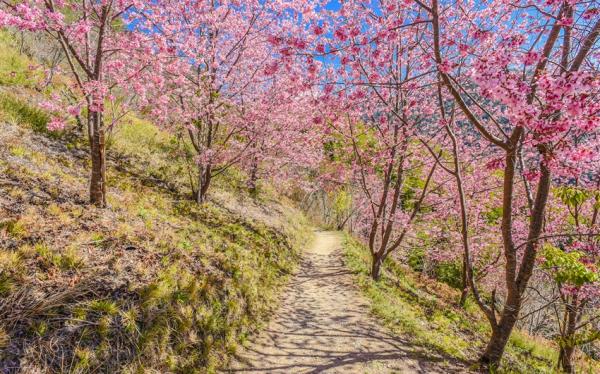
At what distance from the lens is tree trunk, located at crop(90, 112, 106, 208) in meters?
6.11

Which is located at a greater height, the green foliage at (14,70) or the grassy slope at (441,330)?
the green foliage at (14,70)

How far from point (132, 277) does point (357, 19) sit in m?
8.08

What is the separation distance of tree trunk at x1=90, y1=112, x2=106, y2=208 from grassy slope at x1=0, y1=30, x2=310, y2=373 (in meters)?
0.29

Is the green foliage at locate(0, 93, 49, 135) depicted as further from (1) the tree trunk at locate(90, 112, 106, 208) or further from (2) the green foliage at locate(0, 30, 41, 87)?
(1) the tree trunk at locate(90, 112, 106, 208)

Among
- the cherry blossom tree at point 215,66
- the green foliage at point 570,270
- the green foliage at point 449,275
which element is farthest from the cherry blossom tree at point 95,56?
the green foliage at point 449,275

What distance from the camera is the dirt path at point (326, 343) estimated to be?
538 centimetres

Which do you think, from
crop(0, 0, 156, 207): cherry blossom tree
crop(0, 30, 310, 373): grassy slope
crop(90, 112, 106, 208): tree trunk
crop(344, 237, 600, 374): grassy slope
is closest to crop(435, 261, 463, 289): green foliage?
crop(344, 237, 600, 374): grassy slope

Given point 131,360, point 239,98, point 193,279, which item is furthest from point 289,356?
point 239,98

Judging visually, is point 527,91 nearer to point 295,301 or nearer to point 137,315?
point 137,315

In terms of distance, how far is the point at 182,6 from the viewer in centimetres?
938

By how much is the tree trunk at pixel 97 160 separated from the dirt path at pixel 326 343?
4.16m

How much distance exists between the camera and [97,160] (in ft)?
20.8

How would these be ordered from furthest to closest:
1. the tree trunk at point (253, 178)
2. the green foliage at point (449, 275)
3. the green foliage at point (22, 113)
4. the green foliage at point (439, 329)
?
1. the green foliage at point (449, 275)
2. the tree trunk at point (253, 178)
3. the green foliage at point (22, 113)
4. the green foliage at point (439, 329)

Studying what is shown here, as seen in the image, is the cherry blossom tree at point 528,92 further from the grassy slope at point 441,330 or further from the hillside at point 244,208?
the grassy slope at point 441,330
